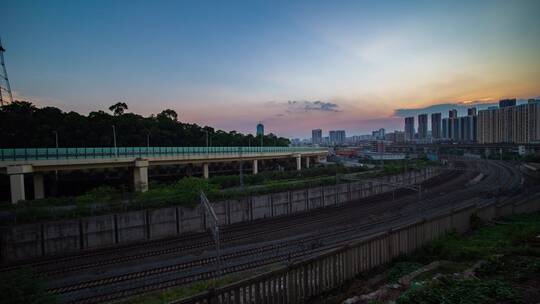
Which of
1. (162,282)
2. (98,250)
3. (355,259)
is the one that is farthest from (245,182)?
(355,259)

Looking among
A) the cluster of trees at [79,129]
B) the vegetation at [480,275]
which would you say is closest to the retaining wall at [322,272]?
the vegetation at [480,275]

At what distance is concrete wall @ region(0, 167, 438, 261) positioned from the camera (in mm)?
18938

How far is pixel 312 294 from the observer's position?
7.19m

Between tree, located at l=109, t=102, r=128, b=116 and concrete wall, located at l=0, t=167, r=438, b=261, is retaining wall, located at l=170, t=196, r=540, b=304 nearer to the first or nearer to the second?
concrete wall, located at l=0, t=167, r=438, b=261

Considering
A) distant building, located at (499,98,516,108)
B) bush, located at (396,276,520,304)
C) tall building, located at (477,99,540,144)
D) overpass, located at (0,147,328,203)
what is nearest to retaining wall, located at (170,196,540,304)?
bush, located at (396,276,520,304)

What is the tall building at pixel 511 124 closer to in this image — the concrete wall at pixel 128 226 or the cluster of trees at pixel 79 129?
the concrete wall at pixel 128 226

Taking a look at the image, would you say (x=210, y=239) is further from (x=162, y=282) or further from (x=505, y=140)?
(x=505, y=140)

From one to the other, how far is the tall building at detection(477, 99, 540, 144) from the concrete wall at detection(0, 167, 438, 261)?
10635 centimetres

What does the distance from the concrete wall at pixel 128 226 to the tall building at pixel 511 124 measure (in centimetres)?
10635

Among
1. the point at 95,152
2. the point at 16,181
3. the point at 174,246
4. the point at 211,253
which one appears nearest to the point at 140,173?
the point at 95,152

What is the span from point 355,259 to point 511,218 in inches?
849

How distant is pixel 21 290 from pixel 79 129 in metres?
43.7

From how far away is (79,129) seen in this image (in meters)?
42.9

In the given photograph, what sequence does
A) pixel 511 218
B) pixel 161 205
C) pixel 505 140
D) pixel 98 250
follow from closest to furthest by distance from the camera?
pixel 98 250, pixel 511 218, pixel 161 205, pixel 505 140
